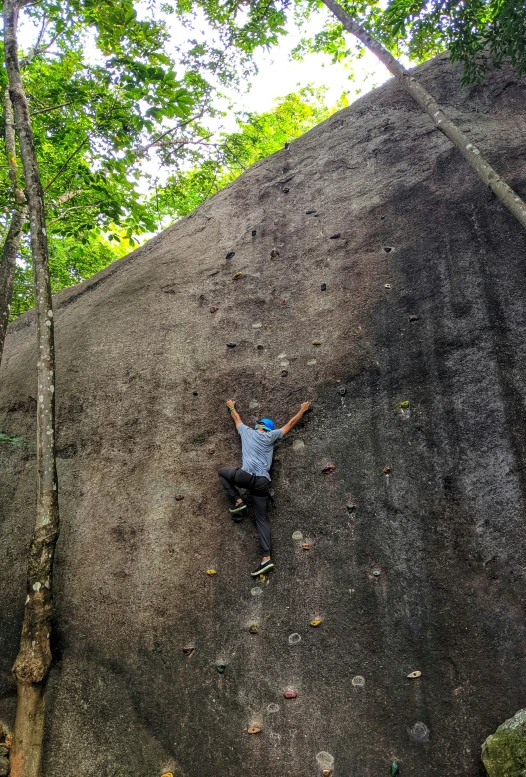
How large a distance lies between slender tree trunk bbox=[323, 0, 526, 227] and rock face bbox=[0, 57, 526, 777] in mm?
765

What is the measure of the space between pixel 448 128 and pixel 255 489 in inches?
212

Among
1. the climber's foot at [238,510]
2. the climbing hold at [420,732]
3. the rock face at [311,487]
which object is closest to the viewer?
the climbing hold at [420,732]

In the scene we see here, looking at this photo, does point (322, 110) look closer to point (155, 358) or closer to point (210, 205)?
point (210, 205)

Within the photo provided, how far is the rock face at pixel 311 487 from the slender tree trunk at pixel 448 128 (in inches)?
30.1

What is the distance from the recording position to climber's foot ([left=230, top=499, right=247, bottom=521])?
18.9ft

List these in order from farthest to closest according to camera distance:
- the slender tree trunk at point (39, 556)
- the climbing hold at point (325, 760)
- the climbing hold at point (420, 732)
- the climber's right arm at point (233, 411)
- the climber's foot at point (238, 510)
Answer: the climber's right arm at point (233, 411)
the climber's foot at point (238, 510)
the slender tree trunk at point (39, 556)
the climbing hold at point (325, 760)
the climbing hold at point (420, 732)

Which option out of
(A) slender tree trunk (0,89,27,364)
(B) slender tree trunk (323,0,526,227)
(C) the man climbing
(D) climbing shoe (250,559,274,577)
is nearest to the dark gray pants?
(C) the man climbing

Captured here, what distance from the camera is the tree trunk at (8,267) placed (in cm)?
805

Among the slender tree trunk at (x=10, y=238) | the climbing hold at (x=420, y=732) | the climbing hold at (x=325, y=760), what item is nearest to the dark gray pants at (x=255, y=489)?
the climbing hold at (x=325, y=760)

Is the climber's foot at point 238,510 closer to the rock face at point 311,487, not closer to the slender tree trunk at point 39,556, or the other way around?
the rock face at point 311,487

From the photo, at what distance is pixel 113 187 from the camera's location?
34.5 feet

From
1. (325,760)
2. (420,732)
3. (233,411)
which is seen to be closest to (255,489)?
(233,411)

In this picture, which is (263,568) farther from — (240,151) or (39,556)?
(240,151)

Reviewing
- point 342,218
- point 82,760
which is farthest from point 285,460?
point 342,218
